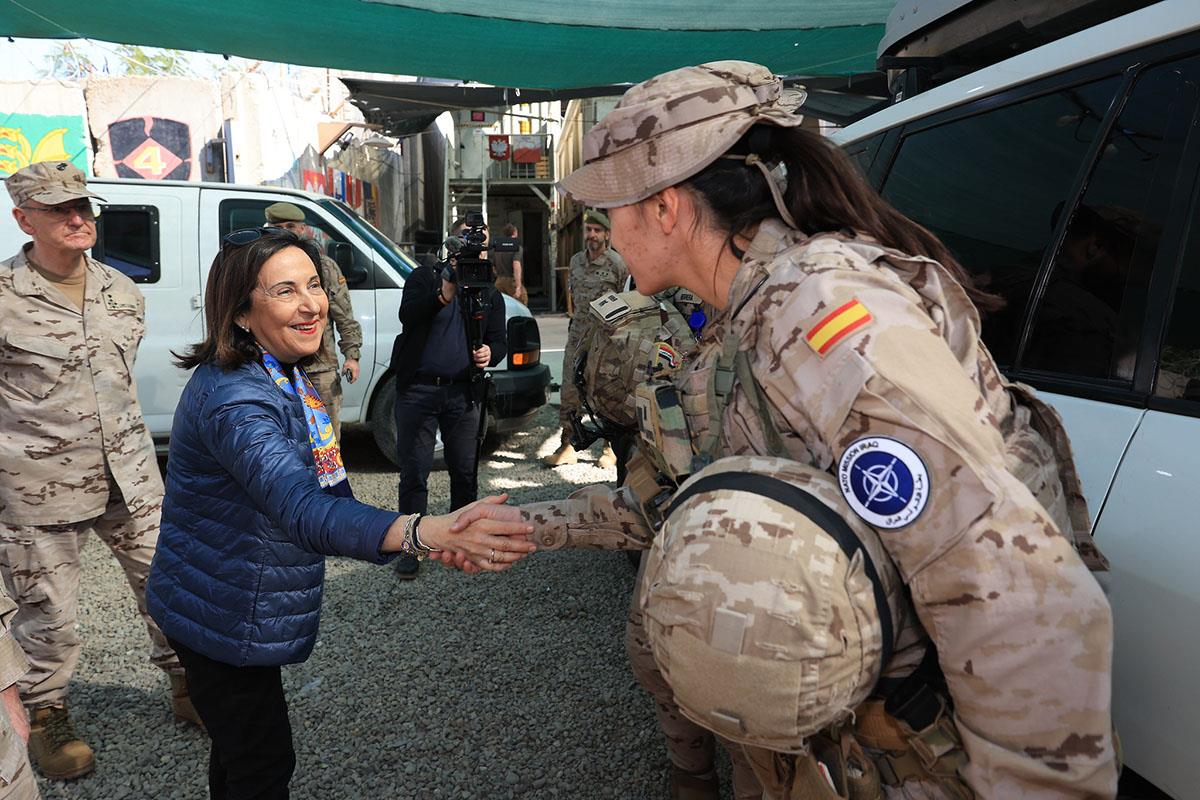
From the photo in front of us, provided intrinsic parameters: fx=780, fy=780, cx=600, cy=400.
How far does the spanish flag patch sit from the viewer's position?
992 mm

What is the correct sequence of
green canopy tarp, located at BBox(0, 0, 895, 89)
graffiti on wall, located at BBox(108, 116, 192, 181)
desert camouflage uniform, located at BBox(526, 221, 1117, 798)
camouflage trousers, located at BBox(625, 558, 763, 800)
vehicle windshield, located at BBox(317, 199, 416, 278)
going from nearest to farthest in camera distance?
desert camouflage uniform, located at BBox(526, 221, 1117, 798) < camouflage trousers, located at BBox(625, 558, 763, 800) < green canopy tarp, located at BBox(0, 0, 895, 89) < vehicle windshield, located at BBox(317, 199, 416, 278) < graffiti on wall, located at BBox(108, 116, 192, 181)

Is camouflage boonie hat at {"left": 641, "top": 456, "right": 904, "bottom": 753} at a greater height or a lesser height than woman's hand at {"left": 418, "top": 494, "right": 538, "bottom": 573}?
greater

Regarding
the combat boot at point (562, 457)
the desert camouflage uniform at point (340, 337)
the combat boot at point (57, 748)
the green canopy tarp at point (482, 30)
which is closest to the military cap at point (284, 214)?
the desert camouflage uniform at point (340, 337)

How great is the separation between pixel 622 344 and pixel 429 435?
1372 millimetres

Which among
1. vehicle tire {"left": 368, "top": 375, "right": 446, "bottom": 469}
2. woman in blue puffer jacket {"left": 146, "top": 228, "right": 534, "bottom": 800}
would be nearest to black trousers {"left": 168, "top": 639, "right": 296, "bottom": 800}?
woman in blue puffer jacket {"left": 146, "top": 228, "right": 534, "bottom": 800}

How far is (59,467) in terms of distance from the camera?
8.82 ft

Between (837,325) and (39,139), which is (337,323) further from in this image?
(39,139)

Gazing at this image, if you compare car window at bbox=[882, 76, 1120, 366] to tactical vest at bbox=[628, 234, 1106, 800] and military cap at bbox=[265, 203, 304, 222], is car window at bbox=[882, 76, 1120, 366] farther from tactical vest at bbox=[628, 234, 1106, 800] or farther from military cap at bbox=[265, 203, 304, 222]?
military cap at bbox=[265, 203, 304, 222]

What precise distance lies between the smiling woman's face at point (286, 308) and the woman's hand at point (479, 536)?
581mm

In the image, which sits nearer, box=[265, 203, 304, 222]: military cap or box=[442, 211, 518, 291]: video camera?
box=[442, 211, 518, 291]: video camera

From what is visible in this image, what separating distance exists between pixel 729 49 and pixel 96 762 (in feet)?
21.4

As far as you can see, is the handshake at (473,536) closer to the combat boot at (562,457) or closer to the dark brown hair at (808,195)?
the dark brown hair at (808,195)

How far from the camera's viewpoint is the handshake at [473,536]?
5.39ft

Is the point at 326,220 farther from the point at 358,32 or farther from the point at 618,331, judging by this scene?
the point at 618,331
